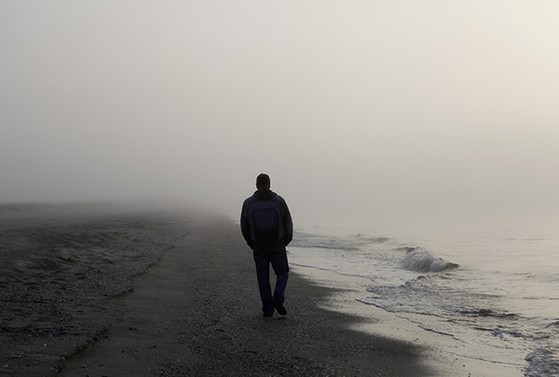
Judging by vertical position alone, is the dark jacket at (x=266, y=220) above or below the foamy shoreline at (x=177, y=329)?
above

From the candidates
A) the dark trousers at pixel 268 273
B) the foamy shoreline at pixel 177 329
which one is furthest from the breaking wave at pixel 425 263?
the dark trousers at pixel 268 273

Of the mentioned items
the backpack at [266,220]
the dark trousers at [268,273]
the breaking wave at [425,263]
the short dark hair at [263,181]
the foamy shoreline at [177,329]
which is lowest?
the breaking wave at [425,263]

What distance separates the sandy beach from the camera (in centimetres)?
605

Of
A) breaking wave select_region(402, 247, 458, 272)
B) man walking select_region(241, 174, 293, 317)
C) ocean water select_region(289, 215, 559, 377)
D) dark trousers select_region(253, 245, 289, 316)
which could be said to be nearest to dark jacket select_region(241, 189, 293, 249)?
man walking select_region(241, 174, 293, 317)

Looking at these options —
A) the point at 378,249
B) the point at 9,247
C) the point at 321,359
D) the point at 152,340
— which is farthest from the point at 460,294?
the point at 378,249

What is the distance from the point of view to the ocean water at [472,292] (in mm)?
8719

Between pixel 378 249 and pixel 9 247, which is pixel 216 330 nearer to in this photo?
pixel 9 247

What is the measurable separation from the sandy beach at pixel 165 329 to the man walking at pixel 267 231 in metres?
0.46

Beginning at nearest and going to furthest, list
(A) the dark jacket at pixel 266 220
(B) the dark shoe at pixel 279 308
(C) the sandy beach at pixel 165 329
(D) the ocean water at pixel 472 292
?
(C) the sandy beach at pixel 165 329
(D) the ocean water at pixel 472 292
(A) the dark jacket at pixel 266 220
(B) the dark shoe at pixel 279 308

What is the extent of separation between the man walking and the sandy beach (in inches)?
18.1

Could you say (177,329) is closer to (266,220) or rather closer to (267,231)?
(267,231)

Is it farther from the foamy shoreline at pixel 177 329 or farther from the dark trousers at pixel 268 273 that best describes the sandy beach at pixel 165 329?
the dark trousers at pixel 268 273

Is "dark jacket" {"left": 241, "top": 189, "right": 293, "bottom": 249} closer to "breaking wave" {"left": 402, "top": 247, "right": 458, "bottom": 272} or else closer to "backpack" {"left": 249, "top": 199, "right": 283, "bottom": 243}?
"backpack" {"left": 249, "top": 199, "right": 283, "bottom": 243}

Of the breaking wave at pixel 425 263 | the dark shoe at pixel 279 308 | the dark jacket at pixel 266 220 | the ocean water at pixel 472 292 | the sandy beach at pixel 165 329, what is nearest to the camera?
the sandy beach at pixel 165 329
